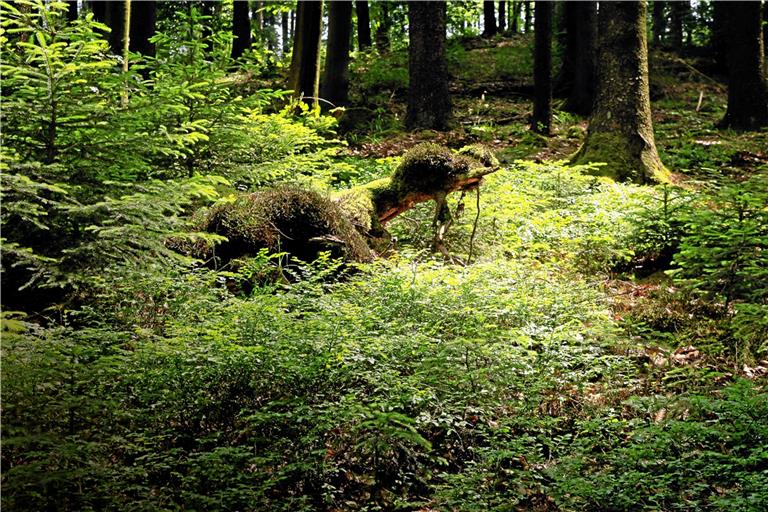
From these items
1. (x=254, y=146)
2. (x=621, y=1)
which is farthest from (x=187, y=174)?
(x=621, y=1)

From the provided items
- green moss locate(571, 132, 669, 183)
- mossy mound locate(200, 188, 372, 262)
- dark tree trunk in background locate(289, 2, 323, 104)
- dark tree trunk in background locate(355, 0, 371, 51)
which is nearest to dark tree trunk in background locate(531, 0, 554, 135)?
green moss locate(571, 132, 669, 183)

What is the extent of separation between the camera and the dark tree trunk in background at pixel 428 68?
14406 millimetres

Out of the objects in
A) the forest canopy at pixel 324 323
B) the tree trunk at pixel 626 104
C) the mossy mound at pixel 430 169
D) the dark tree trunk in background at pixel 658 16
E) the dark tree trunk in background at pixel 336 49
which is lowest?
the forest canopy at pixel 324 323

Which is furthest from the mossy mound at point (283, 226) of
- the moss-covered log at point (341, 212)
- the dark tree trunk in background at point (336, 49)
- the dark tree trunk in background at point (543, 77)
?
the dark tree trunk in background at point (336, 49)

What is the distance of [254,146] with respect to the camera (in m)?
7.83

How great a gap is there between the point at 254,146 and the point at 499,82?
15502 mm

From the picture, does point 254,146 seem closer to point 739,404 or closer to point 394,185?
point 394,185

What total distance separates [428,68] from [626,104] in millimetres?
5263

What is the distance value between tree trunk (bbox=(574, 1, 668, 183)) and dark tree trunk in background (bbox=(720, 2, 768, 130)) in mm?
5232

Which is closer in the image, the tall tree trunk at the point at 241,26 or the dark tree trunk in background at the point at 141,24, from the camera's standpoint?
the dark tree trunk in background at the point at 141,24

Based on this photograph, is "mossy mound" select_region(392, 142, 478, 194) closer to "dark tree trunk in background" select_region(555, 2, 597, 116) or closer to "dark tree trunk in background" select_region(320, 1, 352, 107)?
"dark tree trunk in background" select_region(320, 1, 352, 107)

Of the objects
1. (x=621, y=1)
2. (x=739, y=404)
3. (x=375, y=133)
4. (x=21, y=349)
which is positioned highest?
(x=621, y=1)

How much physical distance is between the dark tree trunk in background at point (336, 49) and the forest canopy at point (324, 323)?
7.56 metres

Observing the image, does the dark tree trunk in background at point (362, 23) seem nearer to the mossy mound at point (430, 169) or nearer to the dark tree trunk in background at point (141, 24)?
the dark tree trunk in background at point (141, 24)
